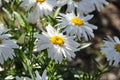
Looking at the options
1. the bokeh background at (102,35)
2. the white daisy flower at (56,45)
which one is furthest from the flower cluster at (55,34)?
the bokeh background at (102,35)

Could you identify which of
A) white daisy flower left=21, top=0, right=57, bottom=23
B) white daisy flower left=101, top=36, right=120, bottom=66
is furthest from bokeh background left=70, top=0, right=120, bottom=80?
white daisy flower left=21, top=0, right=57, bottom=23

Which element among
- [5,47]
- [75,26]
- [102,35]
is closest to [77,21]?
[75,26]

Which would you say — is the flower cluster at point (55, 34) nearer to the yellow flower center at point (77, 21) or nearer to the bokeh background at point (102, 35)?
the yellow flower center at point (77, 21)

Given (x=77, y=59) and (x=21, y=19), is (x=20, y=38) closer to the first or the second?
(x=21, y=19)

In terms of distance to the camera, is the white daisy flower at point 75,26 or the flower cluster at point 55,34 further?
the white daisy flower at point 75,26

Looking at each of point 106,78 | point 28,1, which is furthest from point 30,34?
point 106,78

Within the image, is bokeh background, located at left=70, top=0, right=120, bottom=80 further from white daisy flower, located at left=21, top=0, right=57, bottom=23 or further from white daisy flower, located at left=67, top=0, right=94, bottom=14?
white daisy flower, located at left=21, top=0, right=57, bottom=23

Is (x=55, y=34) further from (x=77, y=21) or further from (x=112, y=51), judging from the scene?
(x=112, y=51)
